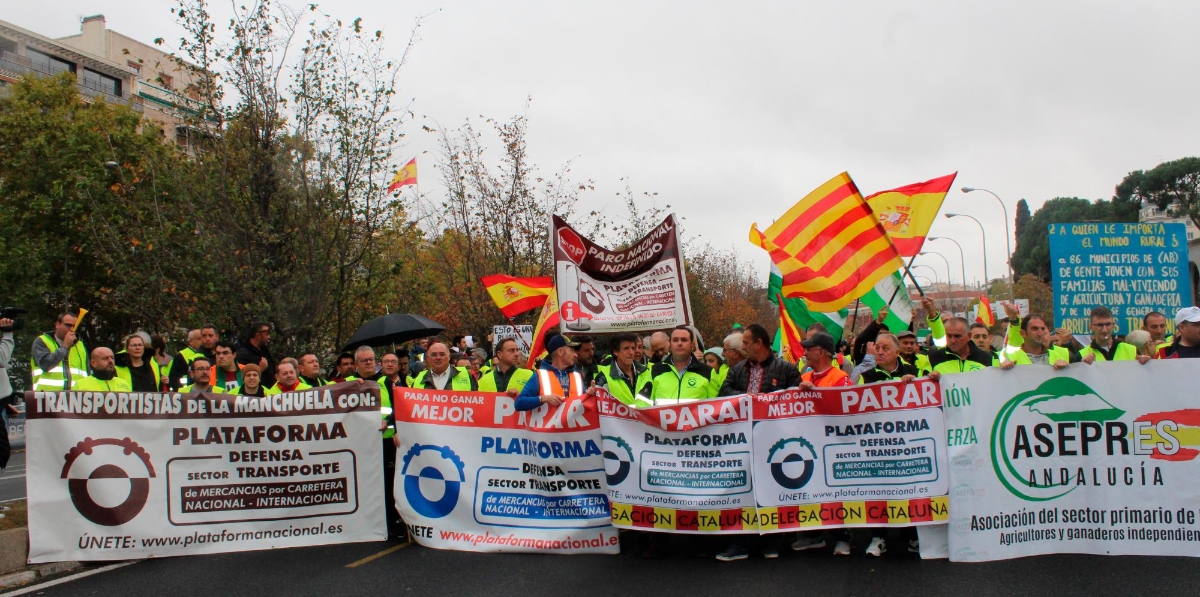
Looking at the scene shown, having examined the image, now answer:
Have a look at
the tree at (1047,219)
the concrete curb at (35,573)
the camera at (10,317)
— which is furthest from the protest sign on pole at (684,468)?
the tree at (1047,219)

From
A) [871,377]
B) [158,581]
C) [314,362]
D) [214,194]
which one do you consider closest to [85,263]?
[214,194]

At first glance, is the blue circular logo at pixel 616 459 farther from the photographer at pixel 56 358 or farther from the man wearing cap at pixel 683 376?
the photographer at pixel 56 358

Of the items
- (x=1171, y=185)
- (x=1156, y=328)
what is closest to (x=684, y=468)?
(x=1156, y=328)

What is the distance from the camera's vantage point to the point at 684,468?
6.83 meters

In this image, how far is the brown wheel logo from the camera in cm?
712

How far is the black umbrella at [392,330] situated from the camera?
1077 cm

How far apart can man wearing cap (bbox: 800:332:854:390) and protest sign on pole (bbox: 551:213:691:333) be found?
1953 millimetres

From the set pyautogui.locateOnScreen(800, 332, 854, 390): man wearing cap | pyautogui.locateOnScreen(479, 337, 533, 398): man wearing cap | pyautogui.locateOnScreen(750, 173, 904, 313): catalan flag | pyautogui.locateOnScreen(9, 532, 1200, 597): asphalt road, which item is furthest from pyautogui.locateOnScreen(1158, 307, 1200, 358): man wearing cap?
pyautogui.locateOnScreen(479, 337, 533, 398): man wearing cap

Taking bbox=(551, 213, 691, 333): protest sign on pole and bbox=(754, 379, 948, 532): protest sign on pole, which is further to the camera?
bbox=(551, 213, 691, 333): protest sign on pole

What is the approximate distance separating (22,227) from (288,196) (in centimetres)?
1917

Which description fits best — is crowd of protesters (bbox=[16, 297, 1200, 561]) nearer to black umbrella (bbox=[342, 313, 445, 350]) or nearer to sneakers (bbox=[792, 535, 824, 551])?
sneakers (bbox=[792, 535, 824, 551])

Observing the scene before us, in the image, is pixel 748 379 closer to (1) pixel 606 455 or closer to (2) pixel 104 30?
(1) pixel 606 455

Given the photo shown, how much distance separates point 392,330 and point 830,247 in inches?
199

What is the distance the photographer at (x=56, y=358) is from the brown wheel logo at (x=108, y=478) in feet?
8.08
